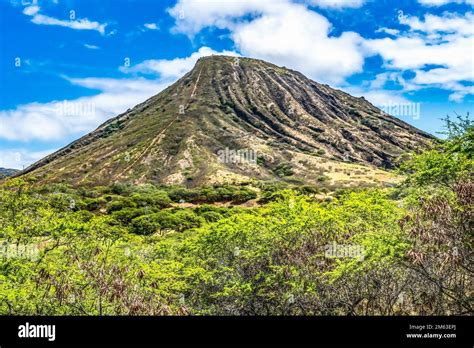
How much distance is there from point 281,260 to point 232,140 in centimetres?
12708

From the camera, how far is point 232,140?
142 m

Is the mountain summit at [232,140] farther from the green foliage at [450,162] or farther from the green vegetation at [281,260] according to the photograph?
the green foliage at [450,162]

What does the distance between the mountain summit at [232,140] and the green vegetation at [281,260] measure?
88433 millimetres

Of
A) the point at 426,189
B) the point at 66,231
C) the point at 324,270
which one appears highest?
the point at 426,189

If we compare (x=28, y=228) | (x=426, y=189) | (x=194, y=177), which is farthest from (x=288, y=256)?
(x=194, y=177)

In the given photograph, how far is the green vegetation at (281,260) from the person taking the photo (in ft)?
39.5

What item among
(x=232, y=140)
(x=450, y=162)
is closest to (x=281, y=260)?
(x=450, y=162)

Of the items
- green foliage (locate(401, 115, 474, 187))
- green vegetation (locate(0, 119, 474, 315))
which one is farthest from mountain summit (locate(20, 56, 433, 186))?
green foliage (locate(401, 115, 474, 187))

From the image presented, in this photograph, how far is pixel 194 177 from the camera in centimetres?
11250

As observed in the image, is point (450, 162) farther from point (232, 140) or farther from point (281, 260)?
point (232, 140)

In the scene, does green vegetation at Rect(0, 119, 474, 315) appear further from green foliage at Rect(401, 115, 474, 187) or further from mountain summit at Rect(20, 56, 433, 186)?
mountain summit at Rect(20, 56, 433, 186)
